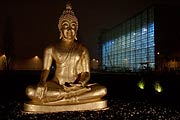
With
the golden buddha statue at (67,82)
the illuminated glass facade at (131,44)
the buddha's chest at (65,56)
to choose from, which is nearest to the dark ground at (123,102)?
the golden buddha statue at (67,82)

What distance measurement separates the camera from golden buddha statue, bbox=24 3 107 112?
6188mm

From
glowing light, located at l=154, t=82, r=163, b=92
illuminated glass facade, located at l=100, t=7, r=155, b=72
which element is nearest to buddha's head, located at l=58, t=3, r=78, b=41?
glowing light, located at l=154, t=82, r=163, b=92

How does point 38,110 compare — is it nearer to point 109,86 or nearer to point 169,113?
point 169,113

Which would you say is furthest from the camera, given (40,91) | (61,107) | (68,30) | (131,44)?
(131,44)

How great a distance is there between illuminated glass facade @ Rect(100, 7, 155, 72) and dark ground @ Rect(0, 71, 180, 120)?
2122 cm

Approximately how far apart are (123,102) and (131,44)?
40.6 meters

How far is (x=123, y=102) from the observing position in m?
8.64

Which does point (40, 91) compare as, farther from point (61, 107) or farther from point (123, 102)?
point (123, 102)

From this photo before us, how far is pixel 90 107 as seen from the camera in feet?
20.9

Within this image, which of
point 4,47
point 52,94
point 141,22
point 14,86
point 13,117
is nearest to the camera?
point 13,117

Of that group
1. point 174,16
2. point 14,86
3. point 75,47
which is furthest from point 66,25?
point 174,16

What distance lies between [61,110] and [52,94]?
42 cm

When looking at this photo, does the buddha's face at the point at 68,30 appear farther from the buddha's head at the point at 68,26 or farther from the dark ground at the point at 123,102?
the dark ground at the point at 123,102

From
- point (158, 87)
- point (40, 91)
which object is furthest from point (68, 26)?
point (158, 87)
